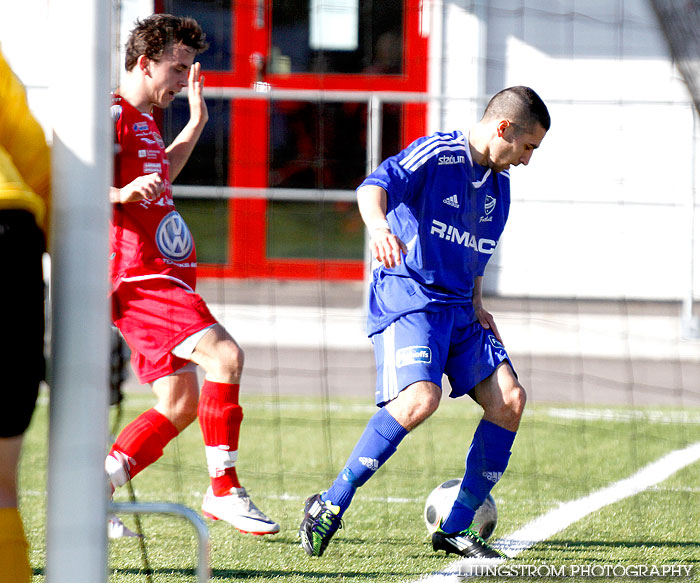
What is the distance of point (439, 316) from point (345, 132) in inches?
255

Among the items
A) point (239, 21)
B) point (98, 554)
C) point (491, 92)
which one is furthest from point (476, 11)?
point (98, 554)

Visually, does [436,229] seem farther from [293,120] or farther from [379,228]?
[293,120]

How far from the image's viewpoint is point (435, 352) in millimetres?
3154

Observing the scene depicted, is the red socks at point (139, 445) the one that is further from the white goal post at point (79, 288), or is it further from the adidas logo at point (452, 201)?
the white goal post at point (79, 288)

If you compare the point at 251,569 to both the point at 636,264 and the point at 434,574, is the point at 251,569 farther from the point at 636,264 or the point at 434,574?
the point at 636,264

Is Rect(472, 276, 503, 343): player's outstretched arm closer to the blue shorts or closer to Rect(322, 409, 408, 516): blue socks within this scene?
the blue shorts

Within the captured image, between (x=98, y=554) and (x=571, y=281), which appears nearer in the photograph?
(x=98, y=554)

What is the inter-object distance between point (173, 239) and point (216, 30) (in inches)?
259

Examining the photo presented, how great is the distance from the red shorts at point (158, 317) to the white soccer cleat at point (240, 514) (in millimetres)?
483

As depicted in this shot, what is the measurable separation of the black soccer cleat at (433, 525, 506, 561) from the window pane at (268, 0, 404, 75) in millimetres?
7028

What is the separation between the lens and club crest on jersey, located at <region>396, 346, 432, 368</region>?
3117 mm

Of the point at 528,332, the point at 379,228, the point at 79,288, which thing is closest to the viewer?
the point at 79,288

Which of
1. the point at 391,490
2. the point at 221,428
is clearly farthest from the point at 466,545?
the point at 391,490

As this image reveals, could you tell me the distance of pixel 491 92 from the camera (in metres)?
9.29
